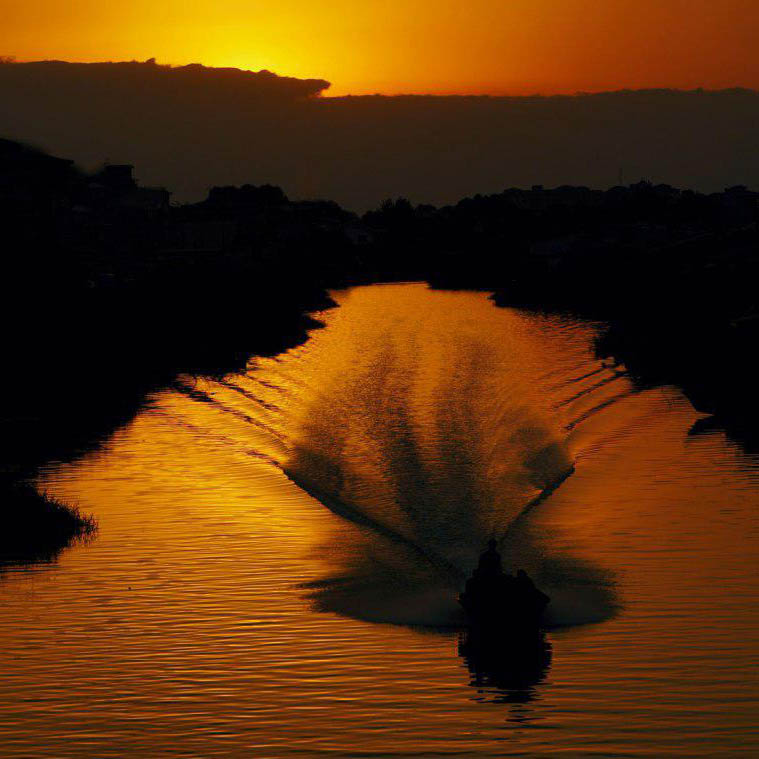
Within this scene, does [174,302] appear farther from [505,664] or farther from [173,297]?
[505,664]

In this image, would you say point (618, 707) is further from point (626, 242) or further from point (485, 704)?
point (626, 242)

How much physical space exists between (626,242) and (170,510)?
141270 mm

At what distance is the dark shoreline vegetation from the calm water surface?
4564 mm

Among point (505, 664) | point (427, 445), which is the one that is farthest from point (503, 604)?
point (427, 445)

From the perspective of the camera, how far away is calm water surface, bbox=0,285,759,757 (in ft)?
77.0

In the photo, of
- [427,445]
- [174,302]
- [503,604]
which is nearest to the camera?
[503,604]

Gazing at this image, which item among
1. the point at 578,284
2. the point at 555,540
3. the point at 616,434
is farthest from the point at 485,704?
the point at 578,284

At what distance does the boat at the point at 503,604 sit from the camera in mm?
28938

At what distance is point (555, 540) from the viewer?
4016 cm

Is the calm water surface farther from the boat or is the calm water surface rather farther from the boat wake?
the boat

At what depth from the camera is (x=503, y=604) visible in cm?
2930

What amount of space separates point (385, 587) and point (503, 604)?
6.70m

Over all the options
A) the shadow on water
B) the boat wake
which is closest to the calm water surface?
the shadow on water

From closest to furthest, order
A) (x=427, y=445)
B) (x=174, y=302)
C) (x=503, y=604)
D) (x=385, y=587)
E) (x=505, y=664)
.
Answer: (x=505, y=664)
(x=503, y=604)
(x=385, y=587)
(x=427, y=445)
(x=174, y=302)
